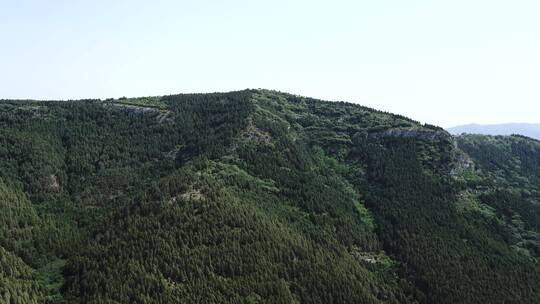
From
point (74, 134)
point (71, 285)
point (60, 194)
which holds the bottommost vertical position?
point (71, 285)

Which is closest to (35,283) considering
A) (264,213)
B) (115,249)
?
(115,249)

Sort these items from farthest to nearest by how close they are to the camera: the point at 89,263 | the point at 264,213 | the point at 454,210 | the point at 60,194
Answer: the point at 454,210 → the point at 60,194 → the point at 264,213 → the point at 89,263

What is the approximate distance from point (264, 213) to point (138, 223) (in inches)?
1391

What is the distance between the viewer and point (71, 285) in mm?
114688

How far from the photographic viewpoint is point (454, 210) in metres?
173

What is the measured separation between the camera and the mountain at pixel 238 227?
116m

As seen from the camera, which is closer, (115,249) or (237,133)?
(115,249)

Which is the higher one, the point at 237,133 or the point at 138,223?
the point at 237,133

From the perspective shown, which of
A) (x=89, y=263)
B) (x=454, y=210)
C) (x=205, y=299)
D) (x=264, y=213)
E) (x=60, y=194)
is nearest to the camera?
(x=205, y=299)

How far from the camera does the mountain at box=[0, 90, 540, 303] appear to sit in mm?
115688

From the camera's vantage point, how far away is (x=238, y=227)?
132m

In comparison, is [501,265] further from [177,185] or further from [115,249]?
[115,249]

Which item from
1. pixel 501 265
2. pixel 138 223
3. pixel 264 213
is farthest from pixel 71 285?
pixel 501 265

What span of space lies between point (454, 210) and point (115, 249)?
11422cm
